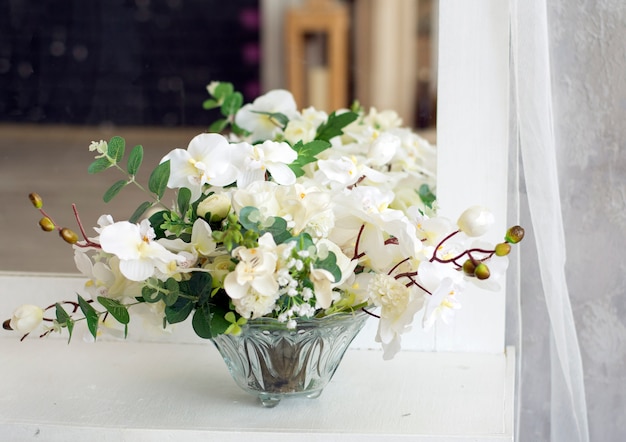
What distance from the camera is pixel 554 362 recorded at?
0.92m

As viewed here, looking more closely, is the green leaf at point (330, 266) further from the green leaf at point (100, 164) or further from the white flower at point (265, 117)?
the white flower at point (265, 117)

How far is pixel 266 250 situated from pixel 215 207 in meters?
0.08

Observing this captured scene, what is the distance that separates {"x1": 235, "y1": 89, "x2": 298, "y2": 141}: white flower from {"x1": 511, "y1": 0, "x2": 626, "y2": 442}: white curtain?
37 cm

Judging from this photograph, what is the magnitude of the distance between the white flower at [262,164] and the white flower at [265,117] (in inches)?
16.1

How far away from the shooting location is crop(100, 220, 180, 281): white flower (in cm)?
68

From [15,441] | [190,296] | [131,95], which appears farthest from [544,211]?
[131,95]

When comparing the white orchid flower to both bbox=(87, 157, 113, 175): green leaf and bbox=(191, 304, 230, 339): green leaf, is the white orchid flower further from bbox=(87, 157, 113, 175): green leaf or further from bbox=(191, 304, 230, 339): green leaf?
bbox=(87, 157, 113, 175): green leaf

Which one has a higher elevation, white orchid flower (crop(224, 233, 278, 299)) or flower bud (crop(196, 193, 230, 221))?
flower bud (crop(196, 193, 230, 221))

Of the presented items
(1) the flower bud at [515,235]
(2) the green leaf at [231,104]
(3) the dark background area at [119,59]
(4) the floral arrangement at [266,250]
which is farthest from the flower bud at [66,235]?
(3) the dark background area at [119,59]

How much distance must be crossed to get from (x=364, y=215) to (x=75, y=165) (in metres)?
0.69

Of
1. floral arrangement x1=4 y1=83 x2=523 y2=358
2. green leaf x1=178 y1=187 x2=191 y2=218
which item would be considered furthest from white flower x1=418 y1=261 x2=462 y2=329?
green leaf x1=178 y1=187 x2=191 y2=218

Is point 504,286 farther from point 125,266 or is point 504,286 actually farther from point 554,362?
point 125,266

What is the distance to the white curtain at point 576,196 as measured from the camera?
865 mm

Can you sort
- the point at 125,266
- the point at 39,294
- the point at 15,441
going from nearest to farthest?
the point at 125,266
the point at 15,441
the point at 39,294
